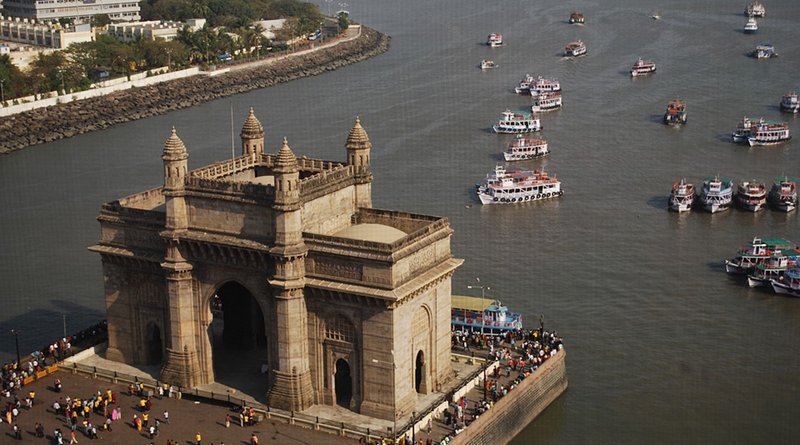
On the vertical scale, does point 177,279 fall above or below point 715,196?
above

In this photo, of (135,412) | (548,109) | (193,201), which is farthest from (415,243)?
(548,109)

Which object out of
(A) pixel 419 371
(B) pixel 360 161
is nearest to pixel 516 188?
(B) pixel 360 161

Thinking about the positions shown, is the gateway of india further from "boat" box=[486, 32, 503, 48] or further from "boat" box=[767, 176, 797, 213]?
"boat" box=[486, 32, 503, 48]

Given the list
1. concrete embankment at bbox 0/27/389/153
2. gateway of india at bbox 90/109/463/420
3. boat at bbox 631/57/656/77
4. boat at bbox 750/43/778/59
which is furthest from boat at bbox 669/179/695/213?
boat at bbox 750/43/778/59

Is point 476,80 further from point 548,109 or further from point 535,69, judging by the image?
point 548,109

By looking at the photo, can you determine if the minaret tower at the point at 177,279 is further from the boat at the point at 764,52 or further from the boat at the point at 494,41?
the boat at the point at 494,41

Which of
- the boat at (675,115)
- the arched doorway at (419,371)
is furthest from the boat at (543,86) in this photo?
the arched doorway at (419,371)

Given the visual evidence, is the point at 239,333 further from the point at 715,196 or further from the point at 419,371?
the point at 715,196
